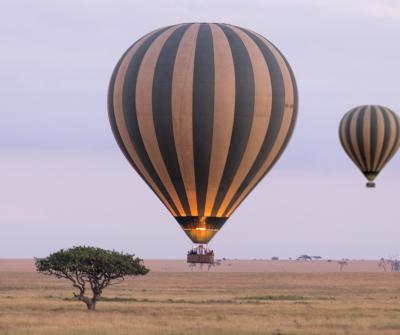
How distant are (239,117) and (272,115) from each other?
7.11 feet

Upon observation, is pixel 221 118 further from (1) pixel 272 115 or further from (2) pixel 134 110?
(2) pixel 134 110

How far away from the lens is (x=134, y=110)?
→ 50.4m

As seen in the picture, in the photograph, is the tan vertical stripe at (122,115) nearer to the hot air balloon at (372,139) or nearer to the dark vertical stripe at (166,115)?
the dark vertical stripe at (166,115)

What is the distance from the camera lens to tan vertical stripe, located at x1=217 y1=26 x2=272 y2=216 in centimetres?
4991

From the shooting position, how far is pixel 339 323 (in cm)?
6134

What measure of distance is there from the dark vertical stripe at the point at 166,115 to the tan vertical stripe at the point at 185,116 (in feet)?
0.71

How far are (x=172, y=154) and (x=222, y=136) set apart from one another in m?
2.75

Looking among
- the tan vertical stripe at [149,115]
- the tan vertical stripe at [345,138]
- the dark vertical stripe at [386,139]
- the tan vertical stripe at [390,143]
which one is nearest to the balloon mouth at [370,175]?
the tan vertical stripe at [390,143]

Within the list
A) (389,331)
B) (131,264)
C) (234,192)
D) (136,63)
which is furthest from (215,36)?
(131,264)

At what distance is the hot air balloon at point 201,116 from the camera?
1932 inches

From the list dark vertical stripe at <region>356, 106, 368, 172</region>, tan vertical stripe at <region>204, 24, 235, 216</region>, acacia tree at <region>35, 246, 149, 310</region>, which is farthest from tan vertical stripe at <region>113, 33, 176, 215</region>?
dark vertical stripe at <region>356, 106, 368, 172</region>

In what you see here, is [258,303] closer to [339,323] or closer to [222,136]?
[339,323]

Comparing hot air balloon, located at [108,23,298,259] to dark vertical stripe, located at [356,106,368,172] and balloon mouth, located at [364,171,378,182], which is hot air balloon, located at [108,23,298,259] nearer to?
dark vertical stripe, located at [356,106,368,172]

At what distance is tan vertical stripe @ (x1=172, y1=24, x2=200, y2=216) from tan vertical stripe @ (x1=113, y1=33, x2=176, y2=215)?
2355 millimetres
